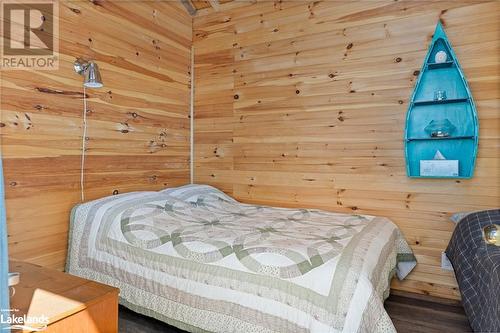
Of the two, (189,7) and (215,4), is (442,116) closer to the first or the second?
(215,4)

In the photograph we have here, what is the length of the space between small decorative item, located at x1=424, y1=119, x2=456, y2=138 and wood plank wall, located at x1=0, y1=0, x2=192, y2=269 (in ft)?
7.38

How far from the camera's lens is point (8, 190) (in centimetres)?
191

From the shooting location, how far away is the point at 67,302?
1.06m

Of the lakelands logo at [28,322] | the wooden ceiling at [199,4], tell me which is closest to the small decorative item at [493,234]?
the lakelands logo at [28,322]

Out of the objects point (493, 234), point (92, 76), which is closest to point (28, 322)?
point (493, 234)

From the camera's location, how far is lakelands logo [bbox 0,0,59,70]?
1928 mm

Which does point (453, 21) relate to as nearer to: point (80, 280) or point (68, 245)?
point (80, 280)

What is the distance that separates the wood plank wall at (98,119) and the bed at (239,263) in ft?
0.78

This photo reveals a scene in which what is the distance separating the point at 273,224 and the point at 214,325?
802 mm

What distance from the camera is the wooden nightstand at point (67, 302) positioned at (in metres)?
1.00

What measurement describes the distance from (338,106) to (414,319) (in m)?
1.67

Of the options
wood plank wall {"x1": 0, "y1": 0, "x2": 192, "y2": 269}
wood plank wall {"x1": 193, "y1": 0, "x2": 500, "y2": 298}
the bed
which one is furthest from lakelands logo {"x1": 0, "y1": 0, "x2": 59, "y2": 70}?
wood plank wall {"x1": 193, "y1": 0, "x2": 500, "y2": 298}

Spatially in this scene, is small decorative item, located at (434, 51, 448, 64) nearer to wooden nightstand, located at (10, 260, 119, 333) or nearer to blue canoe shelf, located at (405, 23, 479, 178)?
blue canoe shelf, located at (405, 23, 479, 178)

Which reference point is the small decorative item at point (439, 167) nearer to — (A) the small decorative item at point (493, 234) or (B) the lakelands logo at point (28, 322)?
(A) the small decorative item at point (493, 234)
